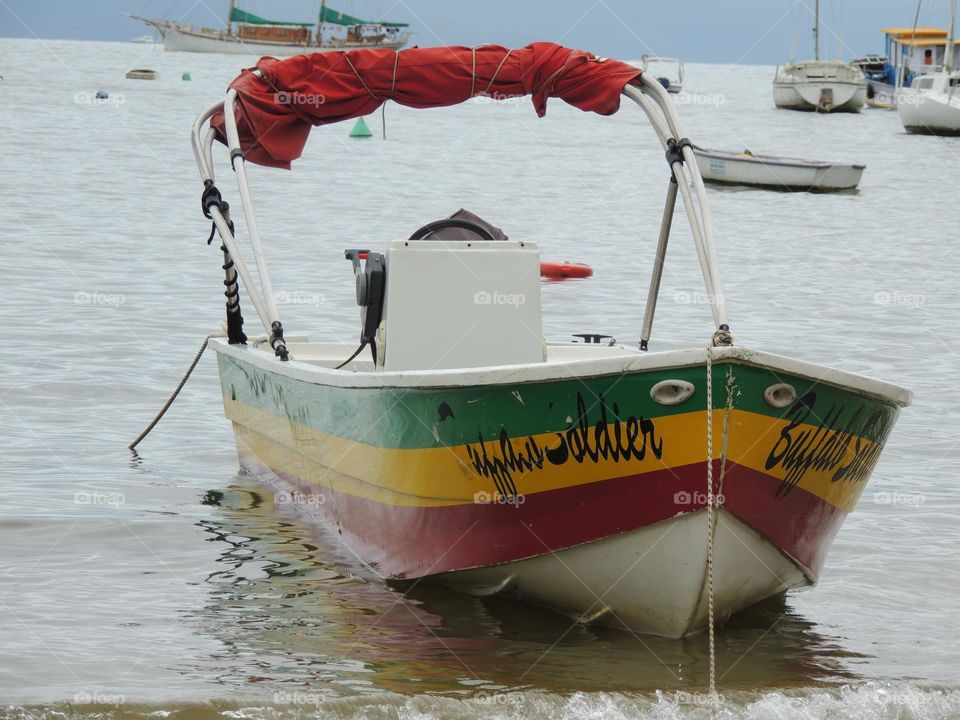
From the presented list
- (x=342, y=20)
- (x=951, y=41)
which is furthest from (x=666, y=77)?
(x=951, y=41)

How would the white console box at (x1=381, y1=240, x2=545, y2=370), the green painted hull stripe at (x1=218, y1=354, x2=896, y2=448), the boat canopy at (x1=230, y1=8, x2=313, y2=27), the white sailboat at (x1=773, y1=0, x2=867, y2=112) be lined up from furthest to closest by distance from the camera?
1. the boat canopy at (x1=230, y1=8, x2=313, y2=27)
2. the white sailboat at (x1=773, y1=0, x2=867, y2=112)
3. the white console box at (x1=381, y1=240, x2=545, y2=370)
4. the green painted hull stripe at (x1=218, y1=354, x2=896, y2=448)

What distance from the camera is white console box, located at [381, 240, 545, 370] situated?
7.59 meters

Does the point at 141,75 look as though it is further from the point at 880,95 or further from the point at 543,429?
the point at 543,429

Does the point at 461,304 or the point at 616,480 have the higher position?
the point at 461,304

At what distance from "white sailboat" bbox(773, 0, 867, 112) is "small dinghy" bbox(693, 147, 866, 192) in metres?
41.7

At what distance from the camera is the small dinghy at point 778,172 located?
3634 centimetres

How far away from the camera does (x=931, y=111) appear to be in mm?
60031

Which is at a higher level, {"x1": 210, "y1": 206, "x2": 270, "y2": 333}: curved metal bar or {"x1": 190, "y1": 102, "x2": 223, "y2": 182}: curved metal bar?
{"x1": 190, "y1": 102, "x2": 223, "y2": 182}: curved metal bar

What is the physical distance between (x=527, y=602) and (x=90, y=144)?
1528 inches

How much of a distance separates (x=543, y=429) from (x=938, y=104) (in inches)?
2238

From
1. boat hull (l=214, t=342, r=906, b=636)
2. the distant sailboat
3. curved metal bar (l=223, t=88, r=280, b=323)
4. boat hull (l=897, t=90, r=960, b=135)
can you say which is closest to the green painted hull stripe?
boat hull (l=214, t=342, r=906, b=636)

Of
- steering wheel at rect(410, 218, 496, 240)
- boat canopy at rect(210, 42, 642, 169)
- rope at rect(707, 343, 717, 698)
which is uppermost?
boat canopy at rect(210, 42, 642, 169)

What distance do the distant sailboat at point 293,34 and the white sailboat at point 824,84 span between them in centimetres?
4499

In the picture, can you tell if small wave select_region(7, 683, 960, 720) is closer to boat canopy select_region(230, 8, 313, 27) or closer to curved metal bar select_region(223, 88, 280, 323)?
curved metal bar select_region(223, 88, 280, 323)
